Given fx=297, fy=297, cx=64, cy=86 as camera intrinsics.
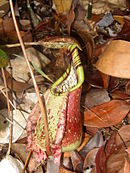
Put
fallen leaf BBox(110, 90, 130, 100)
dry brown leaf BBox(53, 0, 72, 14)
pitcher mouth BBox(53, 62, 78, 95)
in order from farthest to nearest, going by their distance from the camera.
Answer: dry brown leaf BBox(53, 0, 72, 14), fallen leaf BBox(110, 90, 130, 100), pitcher mouth BBox(53, 62, 78, 95)

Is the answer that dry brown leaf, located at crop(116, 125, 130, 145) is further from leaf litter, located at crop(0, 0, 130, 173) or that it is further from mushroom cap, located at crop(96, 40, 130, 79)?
mushroom cap, located at crop(96, 40, 130, 79)

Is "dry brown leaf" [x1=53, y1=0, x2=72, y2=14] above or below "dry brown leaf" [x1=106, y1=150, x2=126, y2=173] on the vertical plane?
above

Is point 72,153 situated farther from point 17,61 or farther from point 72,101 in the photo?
point 17,61

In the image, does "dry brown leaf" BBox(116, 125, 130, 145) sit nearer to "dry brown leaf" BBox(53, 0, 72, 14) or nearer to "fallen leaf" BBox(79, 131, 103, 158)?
"fallen leaf" BBox(79, 131, 103, 158)

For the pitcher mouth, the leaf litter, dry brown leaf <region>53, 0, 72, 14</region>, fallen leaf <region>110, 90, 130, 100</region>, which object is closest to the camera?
the pitcher mouth

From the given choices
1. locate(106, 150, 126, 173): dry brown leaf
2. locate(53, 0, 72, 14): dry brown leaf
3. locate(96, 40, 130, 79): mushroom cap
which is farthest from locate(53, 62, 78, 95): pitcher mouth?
locate(53, 0, 72, 14): dry brown leaf

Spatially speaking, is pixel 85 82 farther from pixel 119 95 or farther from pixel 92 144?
pixel 92 144

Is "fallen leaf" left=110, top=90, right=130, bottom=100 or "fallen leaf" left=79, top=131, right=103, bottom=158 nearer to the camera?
"fallen leaf" left=79, top=131, right=103, bottom=158

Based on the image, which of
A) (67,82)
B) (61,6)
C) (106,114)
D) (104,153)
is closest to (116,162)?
(104,153)

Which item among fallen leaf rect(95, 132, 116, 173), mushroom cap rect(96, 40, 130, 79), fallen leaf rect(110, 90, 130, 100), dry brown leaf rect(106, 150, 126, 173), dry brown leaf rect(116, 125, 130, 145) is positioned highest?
mushroom cap rect(96, 40, 130, 79)
